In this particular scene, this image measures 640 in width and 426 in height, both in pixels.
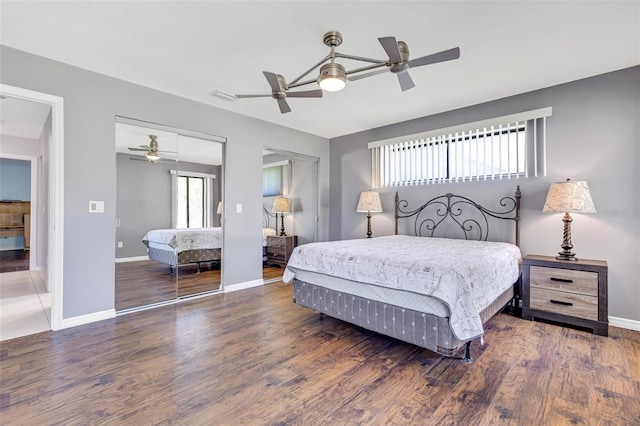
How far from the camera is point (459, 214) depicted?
4.18 m

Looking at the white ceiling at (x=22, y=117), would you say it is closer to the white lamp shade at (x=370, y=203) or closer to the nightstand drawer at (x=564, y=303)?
the white lamp shade at (x=370, y=203)

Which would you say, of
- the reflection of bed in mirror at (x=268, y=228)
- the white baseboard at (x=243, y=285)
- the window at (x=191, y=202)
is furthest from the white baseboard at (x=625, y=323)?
the window at (x=191, y=202)

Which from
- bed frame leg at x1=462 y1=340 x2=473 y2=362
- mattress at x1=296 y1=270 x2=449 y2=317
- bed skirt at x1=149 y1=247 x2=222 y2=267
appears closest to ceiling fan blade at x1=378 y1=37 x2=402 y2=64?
mattress at x1=296 y1=270 x2=449 y2=317

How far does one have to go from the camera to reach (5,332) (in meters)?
2.78

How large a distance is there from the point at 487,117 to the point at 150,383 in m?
4.61

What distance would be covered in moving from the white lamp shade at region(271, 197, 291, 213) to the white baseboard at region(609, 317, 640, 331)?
475 centimetres

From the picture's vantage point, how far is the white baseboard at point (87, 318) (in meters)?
2.90

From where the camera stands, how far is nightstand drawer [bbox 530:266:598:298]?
9.15 feet

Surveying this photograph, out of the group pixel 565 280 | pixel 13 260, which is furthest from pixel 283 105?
pixel 13 260

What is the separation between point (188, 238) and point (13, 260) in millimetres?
5874

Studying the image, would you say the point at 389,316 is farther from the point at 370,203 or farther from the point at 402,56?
the point at 370,203

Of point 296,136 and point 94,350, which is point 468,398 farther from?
point 296,136

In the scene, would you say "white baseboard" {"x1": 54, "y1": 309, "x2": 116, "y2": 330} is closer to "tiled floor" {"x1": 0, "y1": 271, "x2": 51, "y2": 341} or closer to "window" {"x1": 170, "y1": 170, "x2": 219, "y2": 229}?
"tiled floor" {"x1": 0, "y1": 271, "x2": 51, "y2": 341}

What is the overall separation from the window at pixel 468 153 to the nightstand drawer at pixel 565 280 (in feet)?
4.12
